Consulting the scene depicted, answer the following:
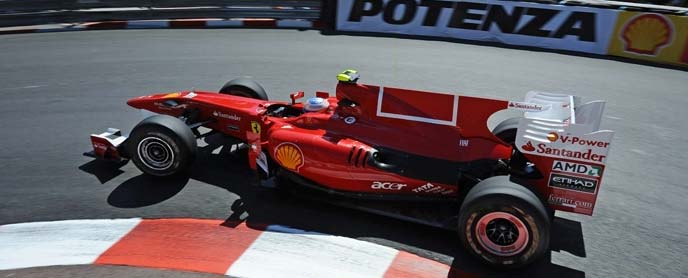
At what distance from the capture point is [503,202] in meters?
3.96

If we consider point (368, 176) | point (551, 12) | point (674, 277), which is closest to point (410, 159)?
point (368, 176)

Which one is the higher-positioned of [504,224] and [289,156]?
[289,156]

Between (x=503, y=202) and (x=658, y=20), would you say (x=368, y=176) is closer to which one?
(x=503, y=202)

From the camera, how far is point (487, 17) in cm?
1330

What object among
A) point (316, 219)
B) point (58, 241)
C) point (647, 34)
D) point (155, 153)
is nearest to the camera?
point (58, 241)

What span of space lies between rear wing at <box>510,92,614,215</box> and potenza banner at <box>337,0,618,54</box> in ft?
30.6

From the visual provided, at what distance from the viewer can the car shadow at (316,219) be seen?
4.32 meters

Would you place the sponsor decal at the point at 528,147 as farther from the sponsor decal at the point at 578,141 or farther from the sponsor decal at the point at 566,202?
the sponsor decal at the point at 566,202

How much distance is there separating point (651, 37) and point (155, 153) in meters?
11.8

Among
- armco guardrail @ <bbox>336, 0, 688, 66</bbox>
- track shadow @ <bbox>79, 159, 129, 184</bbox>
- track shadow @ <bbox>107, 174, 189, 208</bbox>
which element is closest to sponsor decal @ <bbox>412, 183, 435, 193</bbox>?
track shadow @ <bbox>107, 174, 189, 208</bbox>

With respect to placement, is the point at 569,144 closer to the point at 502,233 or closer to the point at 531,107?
the point at 531,107

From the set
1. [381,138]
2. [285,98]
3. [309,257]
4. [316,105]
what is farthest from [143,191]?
[285,98]

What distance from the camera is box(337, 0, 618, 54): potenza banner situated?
12.6 metres

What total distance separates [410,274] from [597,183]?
1.70 meters
